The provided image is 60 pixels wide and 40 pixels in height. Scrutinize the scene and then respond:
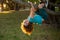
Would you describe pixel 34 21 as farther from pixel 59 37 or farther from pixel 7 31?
pixel 7 31

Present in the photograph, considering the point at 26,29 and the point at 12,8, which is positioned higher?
the point at 26,29

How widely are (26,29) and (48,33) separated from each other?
5482 millimetres

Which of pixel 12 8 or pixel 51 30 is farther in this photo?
pixel 12 8

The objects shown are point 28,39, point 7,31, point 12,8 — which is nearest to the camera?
point 28,39

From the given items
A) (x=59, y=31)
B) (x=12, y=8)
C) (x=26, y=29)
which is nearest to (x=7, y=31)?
(x=59, y=31)

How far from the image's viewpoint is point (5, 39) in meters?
8.48

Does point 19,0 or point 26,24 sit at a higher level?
point 19,0

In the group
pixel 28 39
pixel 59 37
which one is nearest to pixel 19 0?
pixel 28 39

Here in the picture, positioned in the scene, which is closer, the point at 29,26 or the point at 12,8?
the point at 29,26

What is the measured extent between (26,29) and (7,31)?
5954 mm

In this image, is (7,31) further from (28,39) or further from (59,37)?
(59,37)

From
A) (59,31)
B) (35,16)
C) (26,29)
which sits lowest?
(59,31)

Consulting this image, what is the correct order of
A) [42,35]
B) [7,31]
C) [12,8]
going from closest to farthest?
[42,35], [7,31], [12,8]

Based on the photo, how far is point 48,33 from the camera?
9484 mm
